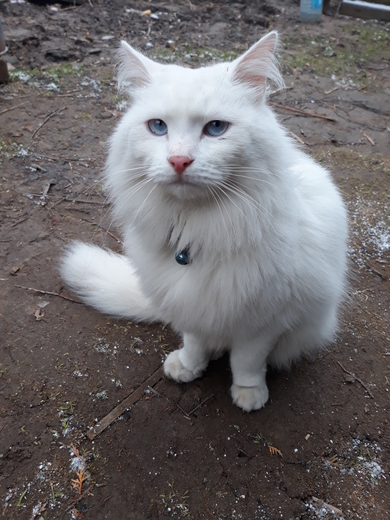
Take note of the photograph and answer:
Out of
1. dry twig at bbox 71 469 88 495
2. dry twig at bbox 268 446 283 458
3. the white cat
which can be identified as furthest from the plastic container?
dry twig at bbox 71 469 88 495

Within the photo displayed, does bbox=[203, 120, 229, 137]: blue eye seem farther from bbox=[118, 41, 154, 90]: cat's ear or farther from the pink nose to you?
bbox=[118, 41, 154, 90]: cat's ear

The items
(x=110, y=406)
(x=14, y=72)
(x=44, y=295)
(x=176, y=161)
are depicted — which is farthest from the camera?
(x=14, y=72)

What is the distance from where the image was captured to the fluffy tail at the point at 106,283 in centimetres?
224

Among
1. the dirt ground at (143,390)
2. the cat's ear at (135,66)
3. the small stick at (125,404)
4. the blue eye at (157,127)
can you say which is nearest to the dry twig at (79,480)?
the dirt ground at (143,390)

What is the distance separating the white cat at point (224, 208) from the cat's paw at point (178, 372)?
274 mm

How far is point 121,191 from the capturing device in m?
1.55

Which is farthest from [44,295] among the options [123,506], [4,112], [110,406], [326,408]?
[4,112]

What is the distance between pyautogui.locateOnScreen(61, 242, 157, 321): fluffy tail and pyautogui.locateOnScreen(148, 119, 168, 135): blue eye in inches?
36.8

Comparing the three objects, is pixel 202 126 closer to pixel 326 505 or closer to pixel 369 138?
pixel 326 505

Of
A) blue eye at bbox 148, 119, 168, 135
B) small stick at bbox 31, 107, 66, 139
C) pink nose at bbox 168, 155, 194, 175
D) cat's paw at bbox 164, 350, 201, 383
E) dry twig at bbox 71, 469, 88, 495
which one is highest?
blue eye at bbox 148, 119, 168, 135

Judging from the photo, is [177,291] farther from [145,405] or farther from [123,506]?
[123,506]

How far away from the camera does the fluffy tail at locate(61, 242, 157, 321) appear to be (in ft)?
7.35

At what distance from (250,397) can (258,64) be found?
4.70ft

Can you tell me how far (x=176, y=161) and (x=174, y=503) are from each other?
1.36m
